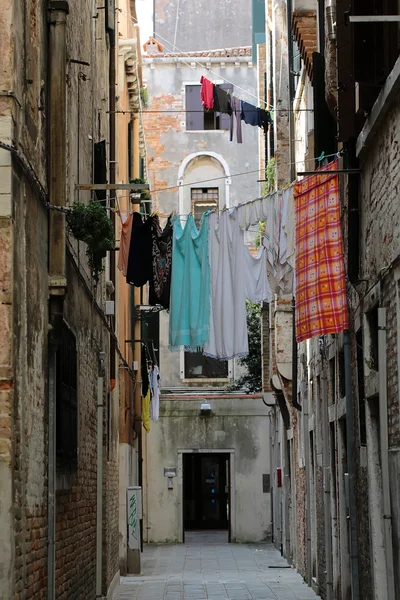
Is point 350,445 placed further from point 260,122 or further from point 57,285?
point 260,122

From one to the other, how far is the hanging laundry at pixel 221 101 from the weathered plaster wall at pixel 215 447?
10824mm

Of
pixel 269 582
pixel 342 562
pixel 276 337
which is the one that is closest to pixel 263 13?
pixel 276 337

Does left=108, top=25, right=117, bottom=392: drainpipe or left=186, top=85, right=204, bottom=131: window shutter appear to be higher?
left=186, top=85, right=204, bottom=131: window shutter

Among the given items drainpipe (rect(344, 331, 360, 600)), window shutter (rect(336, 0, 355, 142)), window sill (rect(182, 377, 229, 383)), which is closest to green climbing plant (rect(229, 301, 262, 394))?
window sill (rect(182, 377, 229, 383))

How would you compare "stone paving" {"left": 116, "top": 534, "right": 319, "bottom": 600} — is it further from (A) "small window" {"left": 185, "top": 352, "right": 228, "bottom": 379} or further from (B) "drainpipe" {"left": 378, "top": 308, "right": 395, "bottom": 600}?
(B) "drainpipe" {"left": 378, "top": 308, "right": 395, "bottom": 600}

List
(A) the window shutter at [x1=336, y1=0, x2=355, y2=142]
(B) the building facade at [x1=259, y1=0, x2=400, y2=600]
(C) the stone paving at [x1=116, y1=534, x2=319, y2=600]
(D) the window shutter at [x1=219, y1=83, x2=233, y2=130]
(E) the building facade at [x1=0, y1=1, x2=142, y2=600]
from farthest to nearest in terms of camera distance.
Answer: (D) the window shutter at [x1=219, y1=83, x2=233, y2=130], (C) the stone paving at [x1=116, y1=534, x2=319, y2=600], (A) the window shutter at [x1=336, y1=0, x2=355, y2=142], (B) the building facade at [x1=259, y1=0, x2=400, y2=600], (E) the building facade at [x1=0, y1=1, x2=142, y2=600]

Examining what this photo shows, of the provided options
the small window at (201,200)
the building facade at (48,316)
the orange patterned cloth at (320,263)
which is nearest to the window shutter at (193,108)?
the small window at (201,200)

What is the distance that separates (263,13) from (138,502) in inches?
621

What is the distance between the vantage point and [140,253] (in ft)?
45.4

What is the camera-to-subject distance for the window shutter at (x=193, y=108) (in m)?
38.5

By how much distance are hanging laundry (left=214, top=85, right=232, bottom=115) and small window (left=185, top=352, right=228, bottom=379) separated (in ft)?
44.2

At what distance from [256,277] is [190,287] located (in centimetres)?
79

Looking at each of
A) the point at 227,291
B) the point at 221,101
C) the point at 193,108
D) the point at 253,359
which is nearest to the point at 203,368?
the point at 253,359

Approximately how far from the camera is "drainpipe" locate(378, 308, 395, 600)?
916 cm
